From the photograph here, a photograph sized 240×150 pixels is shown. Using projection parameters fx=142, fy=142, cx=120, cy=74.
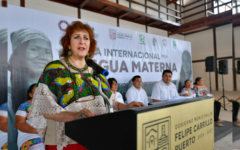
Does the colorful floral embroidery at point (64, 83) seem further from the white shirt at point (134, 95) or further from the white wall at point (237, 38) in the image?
the white shirt at point (134, 95)

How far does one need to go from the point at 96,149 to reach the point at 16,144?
180 cm

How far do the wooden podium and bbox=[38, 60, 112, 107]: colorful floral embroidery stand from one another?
0.89 ft

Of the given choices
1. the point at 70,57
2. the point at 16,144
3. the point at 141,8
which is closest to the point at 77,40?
the point at 70,57

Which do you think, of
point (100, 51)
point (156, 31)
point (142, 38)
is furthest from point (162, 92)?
point (156, 31)

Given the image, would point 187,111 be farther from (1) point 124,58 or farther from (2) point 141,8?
(2) point 141,8

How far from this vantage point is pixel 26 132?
1586mm

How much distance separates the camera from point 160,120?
14.9 inches

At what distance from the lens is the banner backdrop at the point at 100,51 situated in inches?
69.6

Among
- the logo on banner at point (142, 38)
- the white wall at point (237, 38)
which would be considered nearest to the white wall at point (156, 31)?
the logo on banner at point (142, 38)

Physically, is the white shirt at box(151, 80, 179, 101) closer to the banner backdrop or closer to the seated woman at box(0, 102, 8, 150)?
the banner backdrop

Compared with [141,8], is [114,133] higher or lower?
lower

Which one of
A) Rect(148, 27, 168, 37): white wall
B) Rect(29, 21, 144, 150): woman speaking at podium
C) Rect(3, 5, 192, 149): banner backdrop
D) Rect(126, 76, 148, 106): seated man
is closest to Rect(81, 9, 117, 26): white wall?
Rect(3, 5, 192, 149): banner backdrop

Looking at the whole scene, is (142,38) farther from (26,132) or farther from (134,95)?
(26,132)

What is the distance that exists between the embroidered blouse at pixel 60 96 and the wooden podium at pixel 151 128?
0.25 m
